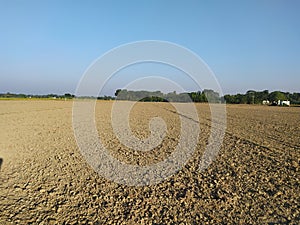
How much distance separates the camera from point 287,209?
428cm

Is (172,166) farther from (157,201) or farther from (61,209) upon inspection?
(61,209)

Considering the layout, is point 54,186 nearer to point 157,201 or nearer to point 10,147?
point 157,201

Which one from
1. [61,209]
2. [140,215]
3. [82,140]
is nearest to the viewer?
[140,215]

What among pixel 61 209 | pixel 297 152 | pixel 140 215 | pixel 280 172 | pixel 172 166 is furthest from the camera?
pixel 297 152

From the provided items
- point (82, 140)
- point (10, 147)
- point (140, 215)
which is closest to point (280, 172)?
point (140, 215)

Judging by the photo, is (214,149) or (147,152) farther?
(214,149)

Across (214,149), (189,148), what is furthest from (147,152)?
(214,149)

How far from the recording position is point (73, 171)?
22.0ft

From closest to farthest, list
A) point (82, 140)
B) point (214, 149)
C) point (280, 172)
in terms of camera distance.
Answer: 1. point (280, 172)
2. point (214, 149)
3. point (82, 140)

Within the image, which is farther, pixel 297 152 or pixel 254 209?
pixel 297 152

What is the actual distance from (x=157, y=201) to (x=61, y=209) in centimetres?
174

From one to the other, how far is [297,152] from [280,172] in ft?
9.68

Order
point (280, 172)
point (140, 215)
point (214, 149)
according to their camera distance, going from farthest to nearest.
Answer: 1. point (214, 149)
2. point (280, 172)
3. point (140, 215)

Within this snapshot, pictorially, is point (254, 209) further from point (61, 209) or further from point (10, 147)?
point (10, 147)
